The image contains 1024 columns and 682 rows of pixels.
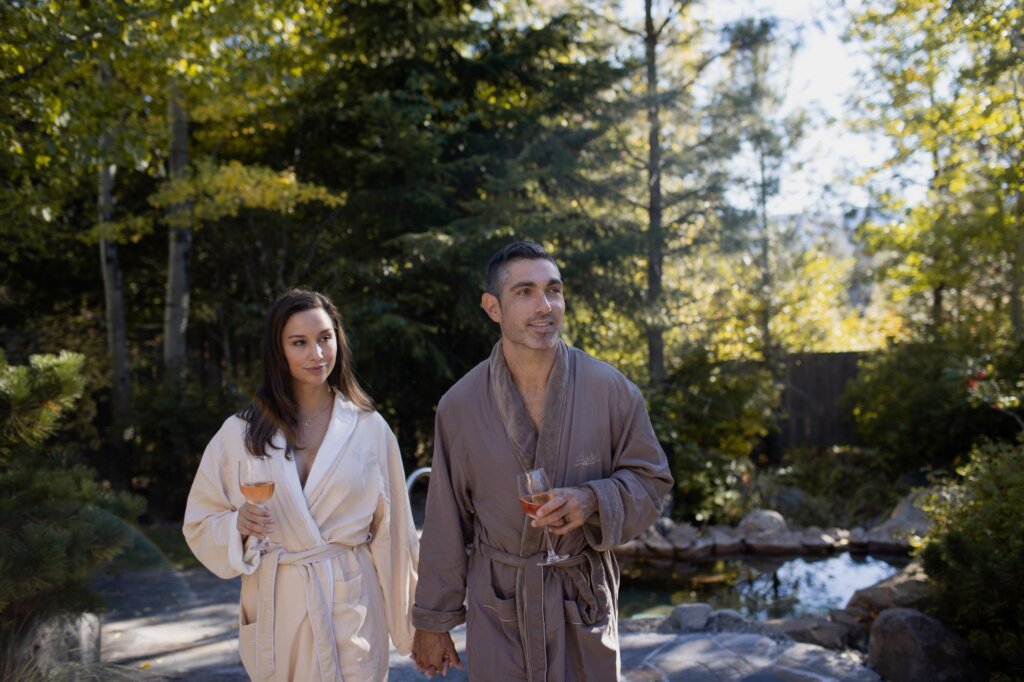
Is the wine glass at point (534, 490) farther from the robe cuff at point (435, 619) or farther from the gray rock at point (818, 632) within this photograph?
the gray rock at point (818, 632)

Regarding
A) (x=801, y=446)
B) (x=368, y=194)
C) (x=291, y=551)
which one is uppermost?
(x=368, y=194)

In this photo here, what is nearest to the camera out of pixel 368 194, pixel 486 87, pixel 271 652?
pixel 271 652

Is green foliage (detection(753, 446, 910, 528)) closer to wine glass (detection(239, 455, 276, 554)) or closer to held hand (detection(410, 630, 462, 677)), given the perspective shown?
held hand (detection(410, 630, 462, 677))

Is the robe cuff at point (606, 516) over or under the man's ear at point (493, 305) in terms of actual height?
under

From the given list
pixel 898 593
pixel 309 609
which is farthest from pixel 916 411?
pixel 309 609

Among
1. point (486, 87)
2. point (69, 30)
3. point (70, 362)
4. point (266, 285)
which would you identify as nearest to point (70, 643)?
point (70, 362)

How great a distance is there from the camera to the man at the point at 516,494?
249 centimetres

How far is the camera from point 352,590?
282cm

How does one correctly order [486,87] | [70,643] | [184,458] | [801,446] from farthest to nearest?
[801,446], [486,87], [184,458], [70,643]

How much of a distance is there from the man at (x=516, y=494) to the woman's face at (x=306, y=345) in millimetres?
487

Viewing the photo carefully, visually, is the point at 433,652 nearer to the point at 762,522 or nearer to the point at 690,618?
the point at 690,618

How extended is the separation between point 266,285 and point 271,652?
9051mm

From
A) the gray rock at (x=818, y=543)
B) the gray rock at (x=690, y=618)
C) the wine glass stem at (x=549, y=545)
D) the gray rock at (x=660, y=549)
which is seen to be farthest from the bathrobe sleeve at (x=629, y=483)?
the gray rock at (x=818, y=543)

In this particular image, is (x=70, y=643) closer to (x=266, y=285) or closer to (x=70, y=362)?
(x=70, y=362)
